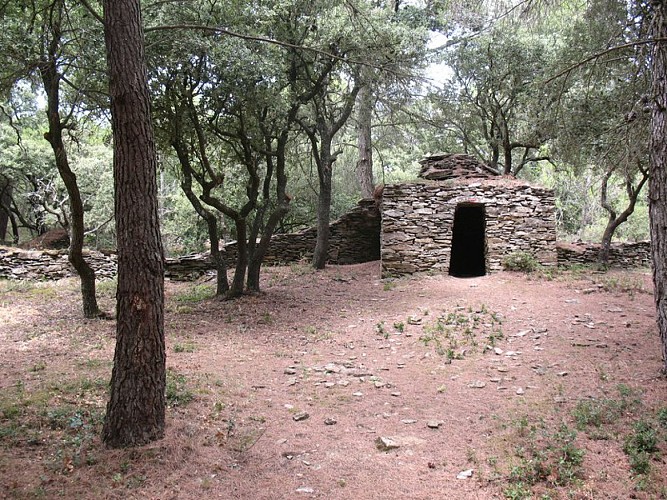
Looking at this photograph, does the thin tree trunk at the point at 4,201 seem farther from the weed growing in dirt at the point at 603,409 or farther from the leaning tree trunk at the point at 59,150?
the weed growing in dirt at the point at 603,409

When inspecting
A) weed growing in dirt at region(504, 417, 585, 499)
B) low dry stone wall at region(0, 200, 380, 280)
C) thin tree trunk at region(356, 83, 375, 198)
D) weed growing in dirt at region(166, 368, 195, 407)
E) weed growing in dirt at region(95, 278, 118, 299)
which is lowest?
weed growing in dirt at region(504, 417, 585, 499)

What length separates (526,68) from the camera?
1484 centimetres

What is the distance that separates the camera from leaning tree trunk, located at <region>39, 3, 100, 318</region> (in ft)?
25.2

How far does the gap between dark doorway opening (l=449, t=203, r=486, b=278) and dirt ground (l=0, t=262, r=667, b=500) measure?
16.5ft

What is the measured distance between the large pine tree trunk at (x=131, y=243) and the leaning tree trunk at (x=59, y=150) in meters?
4.09

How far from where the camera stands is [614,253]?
612 inches

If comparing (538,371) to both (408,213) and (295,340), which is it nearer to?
(295,340)

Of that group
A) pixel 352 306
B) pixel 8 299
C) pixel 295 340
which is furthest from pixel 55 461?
pixel 8 299

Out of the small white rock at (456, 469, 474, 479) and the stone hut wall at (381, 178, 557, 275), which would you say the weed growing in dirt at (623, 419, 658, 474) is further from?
the stone hut wall at (381, 178, 557, 275)

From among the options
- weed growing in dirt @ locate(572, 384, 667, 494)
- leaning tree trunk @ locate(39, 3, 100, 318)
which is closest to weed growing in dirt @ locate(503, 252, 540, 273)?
weed growing in dirt @ locate(572, 384, 667, 494)

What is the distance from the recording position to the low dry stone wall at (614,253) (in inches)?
595

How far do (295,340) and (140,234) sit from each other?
438cm

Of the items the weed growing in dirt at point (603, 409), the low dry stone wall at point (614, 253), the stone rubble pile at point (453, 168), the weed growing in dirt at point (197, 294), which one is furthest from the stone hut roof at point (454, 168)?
the weed growing in dirt at point (603, 409)

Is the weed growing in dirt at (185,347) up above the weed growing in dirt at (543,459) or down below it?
above
